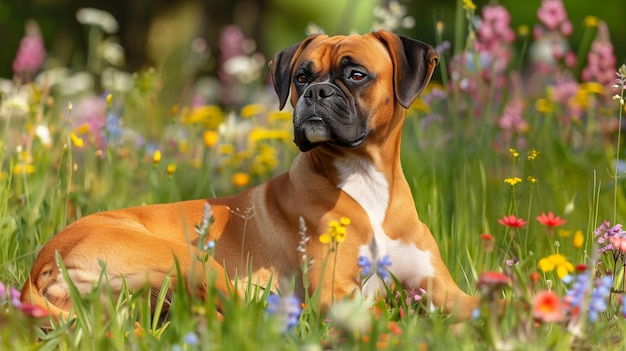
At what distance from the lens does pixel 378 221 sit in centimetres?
425

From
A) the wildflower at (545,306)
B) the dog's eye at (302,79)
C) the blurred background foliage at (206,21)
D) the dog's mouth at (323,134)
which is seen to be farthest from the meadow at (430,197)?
the blurred background foliage at (206,21)

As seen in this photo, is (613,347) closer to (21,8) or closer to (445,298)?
(445,298)

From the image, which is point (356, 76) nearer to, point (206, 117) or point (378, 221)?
point (378, 221)

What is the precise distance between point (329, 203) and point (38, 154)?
233 centimetres

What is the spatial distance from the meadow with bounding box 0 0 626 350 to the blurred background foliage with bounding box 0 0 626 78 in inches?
186

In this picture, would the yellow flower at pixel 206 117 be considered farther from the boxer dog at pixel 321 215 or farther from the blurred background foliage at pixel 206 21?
the blurred background foliage at pixel 206 21

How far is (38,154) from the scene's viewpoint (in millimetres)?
5684

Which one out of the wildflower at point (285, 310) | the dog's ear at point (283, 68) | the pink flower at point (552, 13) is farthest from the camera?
the pink flower at point (552, 13)

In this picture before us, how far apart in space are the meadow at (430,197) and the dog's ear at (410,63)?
2.20ft

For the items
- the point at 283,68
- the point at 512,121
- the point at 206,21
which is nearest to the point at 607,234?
the point at 283,68

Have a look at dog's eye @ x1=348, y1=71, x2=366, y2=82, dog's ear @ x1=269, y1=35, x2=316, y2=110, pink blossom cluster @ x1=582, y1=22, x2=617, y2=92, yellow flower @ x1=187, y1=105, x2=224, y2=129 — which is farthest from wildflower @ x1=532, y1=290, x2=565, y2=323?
yellow flower @ x1=187, y1=105, x2=224, y2=129

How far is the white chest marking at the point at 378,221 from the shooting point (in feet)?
13.7

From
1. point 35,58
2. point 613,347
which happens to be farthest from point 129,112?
point 613,347

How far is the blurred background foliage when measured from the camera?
13211mm
